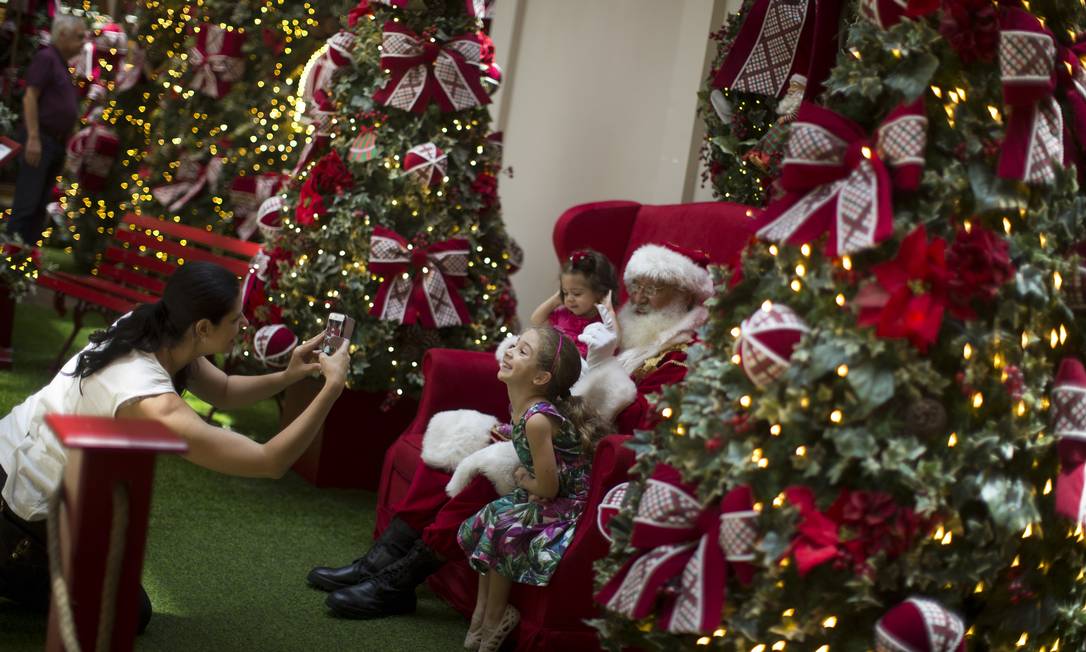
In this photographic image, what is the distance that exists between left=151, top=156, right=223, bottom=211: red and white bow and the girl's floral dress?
5.18 meters

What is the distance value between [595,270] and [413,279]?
1022 mm

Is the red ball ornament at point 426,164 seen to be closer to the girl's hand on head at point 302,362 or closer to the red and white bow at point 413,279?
the red and white bow at point 413,279

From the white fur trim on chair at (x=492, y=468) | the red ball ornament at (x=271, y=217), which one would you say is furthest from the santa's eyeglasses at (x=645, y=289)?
the red ball ornament at (x=271, y=217)

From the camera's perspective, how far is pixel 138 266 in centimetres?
705

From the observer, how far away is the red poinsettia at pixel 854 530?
248 cm

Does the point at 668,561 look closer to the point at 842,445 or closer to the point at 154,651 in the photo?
the point at 842,445

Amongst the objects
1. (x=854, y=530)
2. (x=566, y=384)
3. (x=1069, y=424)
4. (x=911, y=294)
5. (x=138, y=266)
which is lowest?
(x=138, y=266)

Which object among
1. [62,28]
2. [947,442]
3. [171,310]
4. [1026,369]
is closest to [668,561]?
[947,442]

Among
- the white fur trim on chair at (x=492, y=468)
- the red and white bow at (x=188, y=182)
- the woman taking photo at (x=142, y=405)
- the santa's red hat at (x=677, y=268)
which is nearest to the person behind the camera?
the woman taking photo at (x=142, y=405)

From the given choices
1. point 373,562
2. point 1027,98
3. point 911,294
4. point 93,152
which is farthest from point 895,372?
point 93,152

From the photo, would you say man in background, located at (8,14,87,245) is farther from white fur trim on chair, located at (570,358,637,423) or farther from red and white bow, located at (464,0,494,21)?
white fur trim on chair, located at (570,358,637,423)

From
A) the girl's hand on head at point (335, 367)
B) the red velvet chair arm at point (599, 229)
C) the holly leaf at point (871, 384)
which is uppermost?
the holly leaf at point (871, 384)

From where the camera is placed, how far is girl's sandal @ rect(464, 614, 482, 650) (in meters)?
3.76

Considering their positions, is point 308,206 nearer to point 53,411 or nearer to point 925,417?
point 53,411
